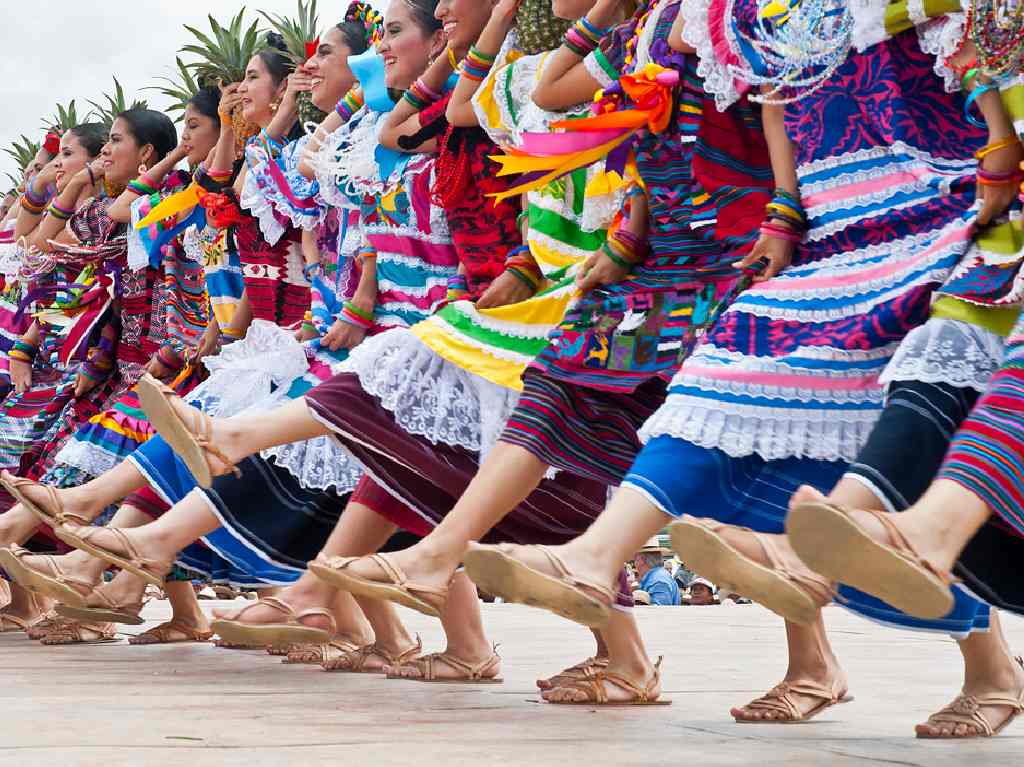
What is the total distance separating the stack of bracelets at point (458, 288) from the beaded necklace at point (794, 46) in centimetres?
156

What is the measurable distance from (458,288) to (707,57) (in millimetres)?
1541

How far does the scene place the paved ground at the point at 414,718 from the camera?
2902 millimetres

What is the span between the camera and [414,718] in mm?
3621

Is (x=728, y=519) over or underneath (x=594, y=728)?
over

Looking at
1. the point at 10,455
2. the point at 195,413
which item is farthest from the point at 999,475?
the point at 10,455

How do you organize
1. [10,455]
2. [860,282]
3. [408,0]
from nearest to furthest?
[860,282]
[408,0]
[10,455]

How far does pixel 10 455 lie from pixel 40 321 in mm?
795

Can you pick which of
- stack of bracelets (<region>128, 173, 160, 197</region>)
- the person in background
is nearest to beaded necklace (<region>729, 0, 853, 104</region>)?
stack of bracelets (<region>128, 173, 160, 197</region>)

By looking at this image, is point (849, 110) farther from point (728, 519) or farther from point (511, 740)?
point (511, 740)

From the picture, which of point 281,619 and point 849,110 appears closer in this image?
point 849,110

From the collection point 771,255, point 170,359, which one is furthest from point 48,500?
point 771,255

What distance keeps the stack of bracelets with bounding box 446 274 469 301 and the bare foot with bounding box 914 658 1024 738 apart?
2.13 m

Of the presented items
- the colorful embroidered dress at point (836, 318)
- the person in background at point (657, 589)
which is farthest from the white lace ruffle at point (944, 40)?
the person in background at point (657, 589)

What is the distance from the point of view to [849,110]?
3525mm
